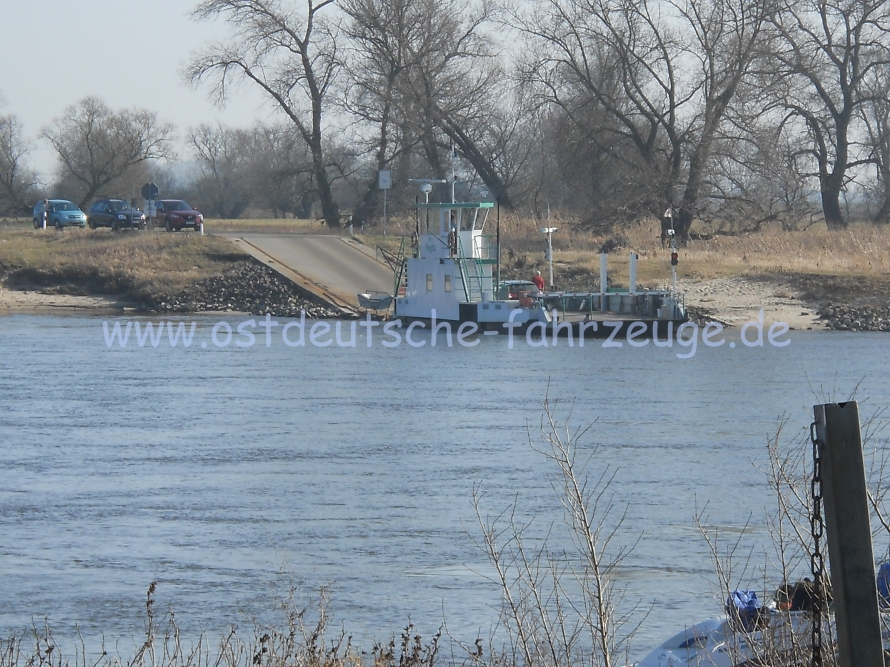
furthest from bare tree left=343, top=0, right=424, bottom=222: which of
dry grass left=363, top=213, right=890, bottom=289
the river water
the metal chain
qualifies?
the metal chain

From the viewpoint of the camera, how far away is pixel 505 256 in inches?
2007

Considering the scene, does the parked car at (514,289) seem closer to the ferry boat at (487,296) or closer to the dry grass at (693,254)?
the ferry boat at (487,296)

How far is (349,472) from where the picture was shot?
61.0ft

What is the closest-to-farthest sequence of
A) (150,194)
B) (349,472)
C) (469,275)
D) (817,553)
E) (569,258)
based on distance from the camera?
(817,553)
(349,472)
(469,275)
(569,258)
(150,194)

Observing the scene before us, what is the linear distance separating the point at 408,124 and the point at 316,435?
37884mm

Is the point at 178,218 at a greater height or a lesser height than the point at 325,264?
greater

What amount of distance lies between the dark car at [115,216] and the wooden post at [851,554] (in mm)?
53086

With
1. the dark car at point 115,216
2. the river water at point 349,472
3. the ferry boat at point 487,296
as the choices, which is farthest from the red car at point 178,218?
the river water at point 349,472

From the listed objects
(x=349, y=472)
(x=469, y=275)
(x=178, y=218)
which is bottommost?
(x=349, y=472)

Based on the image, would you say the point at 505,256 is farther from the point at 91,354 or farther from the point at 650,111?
the point at 91,354

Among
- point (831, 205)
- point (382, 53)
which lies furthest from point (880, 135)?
point (382, 53)

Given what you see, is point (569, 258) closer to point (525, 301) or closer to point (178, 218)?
point (525, 301)

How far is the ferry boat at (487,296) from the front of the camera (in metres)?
39.5

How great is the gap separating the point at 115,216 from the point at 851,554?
5451cm
